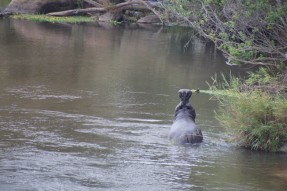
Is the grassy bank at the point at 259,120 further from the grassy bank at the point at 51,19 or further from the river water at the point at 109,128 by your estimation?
the grassy bank at the point at 51,19

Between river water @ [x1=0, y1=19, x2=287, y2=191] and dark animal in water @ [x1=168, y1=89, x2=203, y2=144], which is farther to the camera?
dark animal in water @ [x1=168, y1=89, x2=203, y2=144]

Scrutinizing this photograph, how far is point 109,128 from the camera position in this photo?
544 inches

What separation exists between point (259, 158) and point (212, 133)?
5.89 ft

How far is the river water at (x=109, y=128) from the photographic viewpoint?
10.5 meters

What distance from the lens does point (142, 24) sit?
4194 centimetres

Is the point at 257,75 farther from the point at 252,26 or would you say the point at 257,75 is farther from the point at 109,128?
the point at 109,128

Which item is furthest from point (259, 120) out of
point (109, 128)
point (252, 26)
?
point (109, 128)

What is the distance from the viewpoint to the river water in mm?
10492

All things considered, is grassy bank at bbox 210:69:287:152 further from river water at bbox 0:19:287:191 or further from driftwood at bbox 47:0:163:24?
driftwood at bbox 47:0:163:24

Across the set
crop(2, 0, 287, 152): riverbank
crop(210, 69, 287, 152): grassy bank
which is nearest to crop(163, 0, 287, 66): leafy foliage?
crop(2, 0, 287, 152): riverbank

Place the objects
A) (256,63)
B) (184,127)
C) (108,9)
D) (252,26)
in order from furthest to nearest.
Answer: (108,9) < (256,63) < (252,26) < (184,127)

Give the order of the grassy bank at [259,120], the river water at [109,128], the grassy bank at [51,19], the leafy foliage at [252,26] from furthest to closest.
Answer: the grassy bank at [51,19], the leafy foliage at [252,26], the grassy bank at [259,120], the river water at [109,128]

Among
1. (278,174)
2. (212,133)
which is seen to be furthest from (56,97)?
(278,174)

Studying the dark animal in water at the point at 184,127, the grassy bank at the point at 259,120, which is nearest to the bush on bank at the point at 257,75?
the grassy bank at the point at 259,120
